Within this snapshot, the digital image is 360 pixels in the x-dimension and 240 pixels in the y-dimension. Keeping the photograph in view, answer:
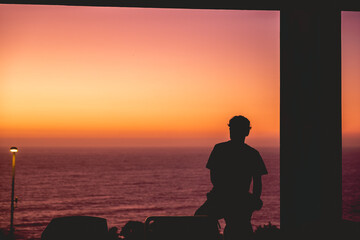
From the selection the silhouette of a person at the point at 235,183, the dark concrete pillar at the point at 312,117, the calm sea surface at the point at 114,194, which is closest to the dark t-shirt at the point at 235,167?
the silhouette of a person at the point at 235,183

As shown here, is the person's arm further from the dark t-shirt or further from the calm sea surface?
the calm sea surface

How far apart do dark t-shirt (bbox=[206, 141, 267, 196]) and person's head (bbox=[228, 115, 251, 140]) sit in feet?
0.18

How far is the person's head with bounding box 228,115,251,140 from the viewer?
7.90 feet

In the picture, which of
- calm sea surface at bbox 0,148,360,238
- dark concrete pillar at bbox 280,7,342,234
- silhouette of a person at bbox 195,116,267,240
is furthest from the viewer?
→ calm sea surface at bbox 0,148,360,238

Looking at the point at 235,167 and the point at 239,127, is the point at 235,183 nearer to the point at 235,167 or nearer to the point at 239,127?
the point at 235,167

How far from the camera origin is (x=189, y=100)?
90188 mm

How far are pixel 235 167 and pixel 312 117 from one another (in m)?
0.57

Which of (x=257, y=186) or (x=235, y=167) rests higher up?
(x=235, y=167)

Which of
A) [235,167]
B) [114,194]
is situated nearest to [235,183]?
[235,167]

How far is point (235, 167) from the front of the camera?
2416 mm

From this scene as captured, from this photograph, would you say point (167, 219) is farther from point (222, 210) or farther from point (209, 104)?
point (209, 104)

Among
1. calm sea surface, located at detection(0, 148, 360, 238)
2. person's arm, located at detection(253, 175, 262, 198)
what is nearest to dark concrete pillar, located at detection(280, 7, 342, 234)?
person's arm, located at detection(253, 175, 262, 198)

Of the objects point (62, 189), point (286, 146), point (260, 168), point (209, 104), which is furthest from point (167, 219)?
point (209, 104)

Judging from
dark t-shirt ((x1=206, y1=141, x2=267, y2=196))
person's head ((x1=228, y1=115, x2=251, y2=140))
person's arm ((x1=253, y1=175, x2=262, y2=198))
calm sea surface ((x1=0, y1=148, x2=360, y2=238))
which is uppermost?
person's head ((x1=228, y1=115, x2=251, y2=140))
